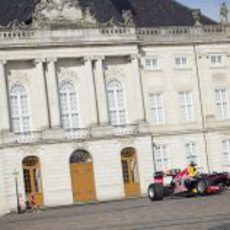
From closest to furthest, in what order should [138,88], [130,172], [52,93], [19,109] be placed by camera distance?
1. [19,109]
2. [52,93]
3. [130,172]
4. [138,88]

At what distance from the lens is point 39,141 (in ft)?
163

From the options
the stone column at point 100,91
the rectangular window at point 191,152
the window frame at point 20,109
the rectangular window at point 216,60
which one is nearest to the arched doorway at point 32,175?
the window frame at point 20,109

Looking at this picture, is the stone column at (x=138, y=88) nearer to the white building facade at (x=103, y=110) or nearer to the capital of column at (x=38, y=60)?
the white building facade at (x=103, y=110)

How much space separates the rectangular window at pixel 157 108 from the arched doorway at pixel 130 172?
13.2ft

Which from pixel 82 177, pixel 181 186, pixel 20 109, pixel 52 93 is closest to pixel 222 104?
pixel 82 177

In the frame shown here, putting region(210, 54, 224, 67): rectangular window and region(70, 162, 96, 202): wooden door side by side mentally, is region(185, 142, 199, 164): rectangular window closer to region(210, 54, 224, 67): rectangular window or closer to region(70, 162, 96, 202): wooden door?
region(210, 54, 224, 67): rectangular window

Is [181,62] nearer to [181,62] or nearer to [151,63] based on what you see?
[181,62]

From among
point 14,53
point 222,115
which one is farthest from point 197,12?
point 14,53

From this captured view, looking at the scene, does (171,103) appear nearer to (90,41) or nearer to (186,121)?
(186,121)

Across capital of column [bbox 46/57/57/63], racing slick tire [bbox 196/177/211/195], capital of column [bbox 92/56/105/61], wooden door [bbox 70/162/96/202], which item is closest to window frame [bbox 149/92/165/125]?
capital of column [bbox 92/56/105/61]

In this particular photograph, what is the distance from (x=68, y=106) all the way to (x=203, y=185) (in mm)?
16229

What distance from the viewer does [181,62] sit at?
5703cm

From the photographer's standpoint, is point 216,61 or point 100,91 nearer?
point 100,91

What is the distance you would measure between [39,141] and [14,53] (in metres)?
5.78
